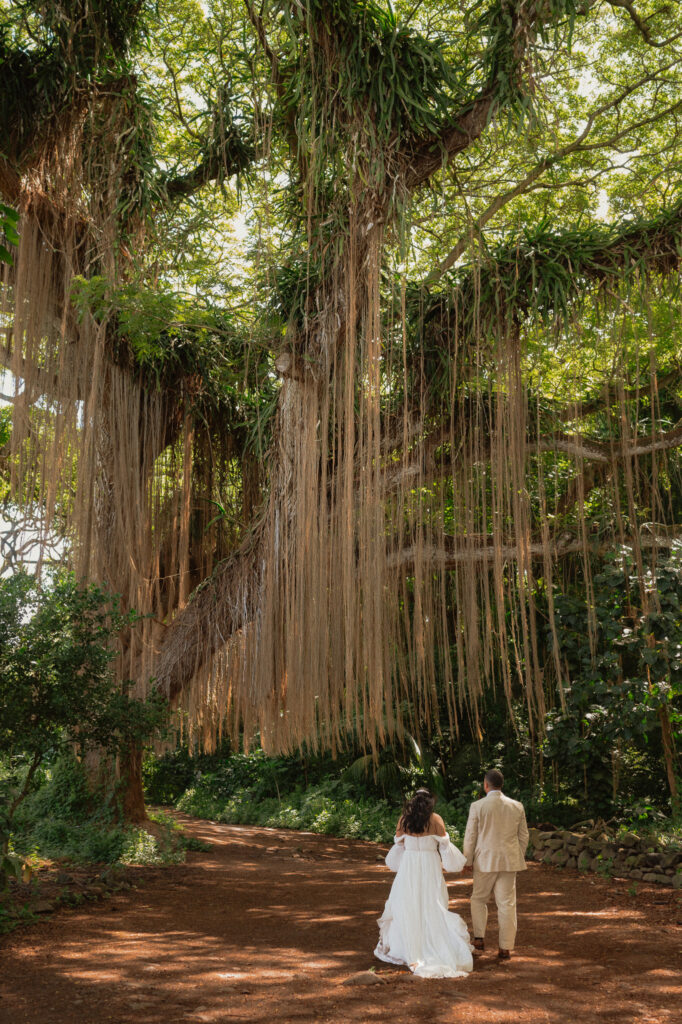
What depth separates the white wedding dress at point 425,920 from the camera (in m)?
3.55

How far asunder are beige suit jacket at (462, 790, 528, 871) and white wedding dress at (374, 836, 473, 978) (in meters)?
0.17

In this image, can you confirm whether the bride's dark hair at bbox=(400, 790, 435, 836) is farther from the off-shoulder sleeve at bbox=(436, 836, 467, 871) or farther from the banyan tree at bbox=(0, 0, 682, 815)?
the banyan tree at bbox=(0, 0, 682, 815)

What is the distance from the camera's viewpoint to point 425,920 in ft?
11.9

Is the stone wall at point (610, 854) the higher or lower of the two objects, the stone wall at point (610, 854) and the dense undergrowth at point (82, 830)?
the lower

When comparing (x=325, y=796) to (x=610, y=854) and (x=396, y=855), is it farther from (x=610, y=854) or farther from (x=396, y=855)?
(x=396, y=855)

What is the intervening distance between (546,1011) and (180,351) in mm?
5800

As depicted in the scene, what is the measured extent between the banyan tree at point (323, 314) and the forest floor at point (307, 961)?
1.12 m

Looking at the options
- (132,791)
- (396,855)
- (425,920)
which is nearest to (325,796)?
(132,791)

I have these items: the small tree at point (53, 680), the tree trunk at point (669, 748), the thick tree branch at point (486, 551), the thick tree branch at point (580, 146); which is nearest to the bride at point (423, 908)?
the small tree at point (53, 680)

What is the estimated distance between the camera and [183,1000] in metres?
3.18

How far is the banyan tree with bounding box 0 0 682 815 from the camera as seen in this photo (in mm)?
5047

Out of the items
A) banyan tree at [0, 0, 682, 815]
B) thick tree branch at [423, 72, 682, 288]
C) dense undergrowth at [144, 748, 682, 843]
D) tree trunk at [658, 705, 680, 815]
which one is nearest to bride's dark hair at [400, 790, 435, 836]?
banyan tree at [0, 0, 682, 815]

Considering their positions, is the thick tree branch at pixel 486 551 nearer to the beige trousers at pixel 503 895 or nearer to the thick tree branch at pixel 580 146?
A: the thick tree branch at pixel 580 146

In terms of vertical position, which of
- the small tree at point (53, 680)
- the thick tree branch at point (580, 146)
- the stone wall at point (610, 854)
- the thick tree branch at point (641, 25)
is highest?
the thick tree branch at point (641, 25)
